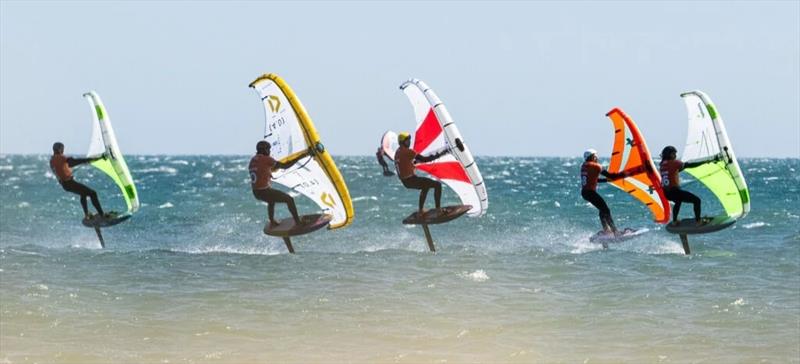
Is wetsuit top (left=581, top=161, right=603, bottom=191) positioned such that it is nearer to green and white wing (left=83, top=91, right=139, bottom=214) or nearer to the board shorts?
green and white wing (left=83, top=91, right=139, bottom=214)

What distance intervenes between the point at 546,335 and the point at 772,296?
763 centimetres

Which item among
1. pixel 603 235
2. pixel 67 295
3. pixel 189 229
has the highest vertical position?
pixel 603 235

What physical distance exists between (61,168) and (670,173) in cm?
1328

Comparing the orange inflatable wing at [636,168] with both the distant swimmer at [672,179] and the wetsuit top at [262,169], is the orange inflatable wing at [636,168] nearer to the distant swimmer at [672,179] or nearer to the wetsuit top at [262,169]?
the distant swimmer at [672,179]

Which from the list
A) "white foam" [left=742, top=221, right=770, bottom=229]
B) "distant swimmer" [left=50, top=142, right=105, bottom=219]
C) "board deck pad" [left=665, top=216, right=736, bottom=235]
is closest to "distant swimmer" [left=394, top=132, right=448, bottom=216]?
"board deck pad" [left=665, top=216, right=736, bottom=235]

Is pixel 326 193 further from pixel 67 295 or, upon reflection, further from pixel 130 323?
pixel 67 295

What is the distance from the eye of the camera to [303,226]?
1983 cm

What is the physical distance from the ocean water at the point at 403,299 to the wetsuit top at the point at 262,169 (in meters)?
3.29

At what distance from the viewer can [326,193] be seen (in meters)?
20.1

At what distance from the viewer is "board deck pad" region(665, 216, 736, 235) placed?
764 inches

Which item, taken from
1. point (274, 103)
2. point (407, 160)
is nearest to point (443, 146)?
point (407, 160)

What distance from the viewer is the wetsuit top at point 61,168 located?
990 inches

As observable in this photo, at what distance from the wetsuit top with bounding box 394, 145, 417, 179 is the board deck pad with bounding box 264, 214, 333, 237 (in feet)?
5.65

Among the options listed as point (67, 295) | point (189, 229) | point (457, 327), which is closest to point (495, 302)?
point (457, 327)
